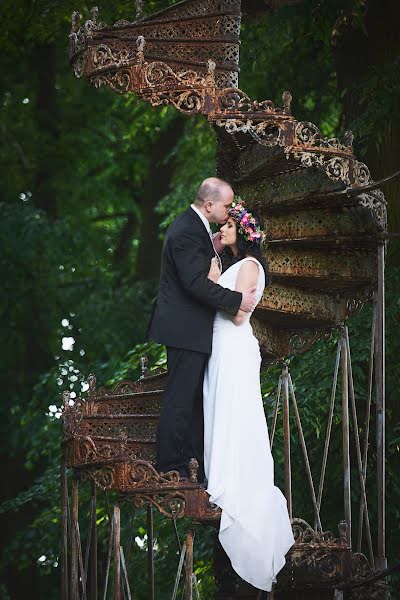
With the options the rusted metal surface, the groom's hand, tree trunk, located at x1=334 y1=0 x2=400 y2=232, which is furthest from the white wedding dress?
tree trunk, located at x1=334 y1=0 x2=400 y2=232

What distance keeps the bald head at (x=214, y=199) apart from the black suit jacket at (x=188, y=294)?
8cm

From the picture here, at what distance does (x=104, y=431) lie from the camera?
412 inches

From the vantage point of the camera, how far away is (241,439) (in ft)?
29.7

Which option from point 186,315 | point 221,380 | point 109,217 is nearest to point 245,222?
point 186,315

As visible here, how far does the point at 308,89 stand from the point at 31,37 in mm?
4148

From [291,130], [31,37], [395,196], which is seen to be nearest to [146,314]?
[31,37]

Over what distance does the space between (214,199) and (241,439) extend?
1.45 metres

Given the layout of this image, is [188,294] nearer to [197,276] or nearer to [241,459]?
[197,276]

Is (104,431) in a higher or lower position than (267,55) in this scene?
lower

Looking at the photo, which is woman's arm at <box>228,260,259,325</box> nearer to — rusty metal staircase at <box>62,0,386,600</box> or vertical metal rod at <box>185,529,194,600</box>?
rusty metal staircase at <box>62,0,386,600</box>

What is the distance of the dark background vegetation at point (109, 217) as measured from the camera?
490 inches

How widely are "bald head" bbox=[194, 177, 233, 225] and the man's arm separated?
0.63 ft

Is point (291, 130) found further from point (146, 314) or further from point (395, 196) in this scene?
point (146, 314)

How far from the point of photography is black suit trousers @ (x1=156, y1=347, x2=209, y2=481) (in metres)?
8.98
